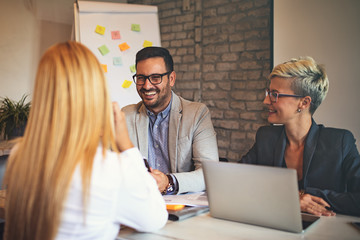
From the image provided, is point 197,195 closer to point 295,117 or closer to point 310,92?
point 295,117

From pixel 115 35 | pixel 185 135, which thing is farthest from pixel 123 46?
pixel 185 135

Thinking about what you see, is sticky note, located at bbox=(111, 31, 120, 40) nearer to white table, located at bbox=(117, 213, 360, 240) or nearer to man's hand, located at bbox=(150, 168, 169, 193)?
man's hand, located at bbox=(150, 168, 169, 193)

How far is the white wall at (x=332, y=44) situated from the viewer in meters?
2.66

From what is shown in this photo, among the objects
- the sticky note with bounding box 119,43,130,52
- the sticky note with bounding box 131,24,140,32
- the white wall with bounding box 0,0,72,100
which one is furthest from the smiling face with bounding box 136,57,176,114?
the white wall with bounding box 0,0,72,100

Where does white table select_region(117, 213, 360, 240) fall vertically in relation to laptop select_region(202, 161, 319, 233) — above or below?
below

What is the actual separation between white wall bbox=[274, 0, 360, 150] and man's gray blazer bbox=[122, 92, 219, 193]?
1.14 meters

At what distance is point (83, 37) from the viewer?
341cm

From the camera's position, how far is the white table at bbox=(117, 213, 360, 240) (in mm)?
1149

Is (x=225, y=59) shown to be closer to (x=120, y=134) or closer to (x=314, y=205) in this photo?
(x=314, y=205)

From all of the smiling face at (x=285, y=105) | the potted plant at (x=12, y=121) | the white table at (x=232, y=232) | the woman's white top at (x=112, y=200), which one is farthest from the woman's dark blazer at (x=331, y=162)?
the potted plant at (x=12, y=121)

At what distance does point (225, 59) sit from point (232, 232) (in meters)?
2.91

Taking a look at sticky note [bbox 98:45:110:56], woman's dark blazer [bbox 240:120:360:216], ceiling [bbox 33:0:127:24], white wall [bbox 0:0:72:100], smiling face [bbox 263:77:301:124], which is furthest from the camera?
ceiling [bbox 33:0:127:24]

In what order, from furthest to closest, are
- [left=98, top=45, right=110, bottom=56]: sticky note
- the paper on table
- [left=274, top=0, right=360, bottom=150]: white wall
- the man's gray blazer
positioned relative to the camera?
[left=98, top=45, right=110, bottom=56]: sticky note → [left=274, top=0, right=360, bottom=150]: white wall → the man's gray blazer → the paper on table

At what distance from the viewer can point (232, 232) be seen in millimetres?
1193
